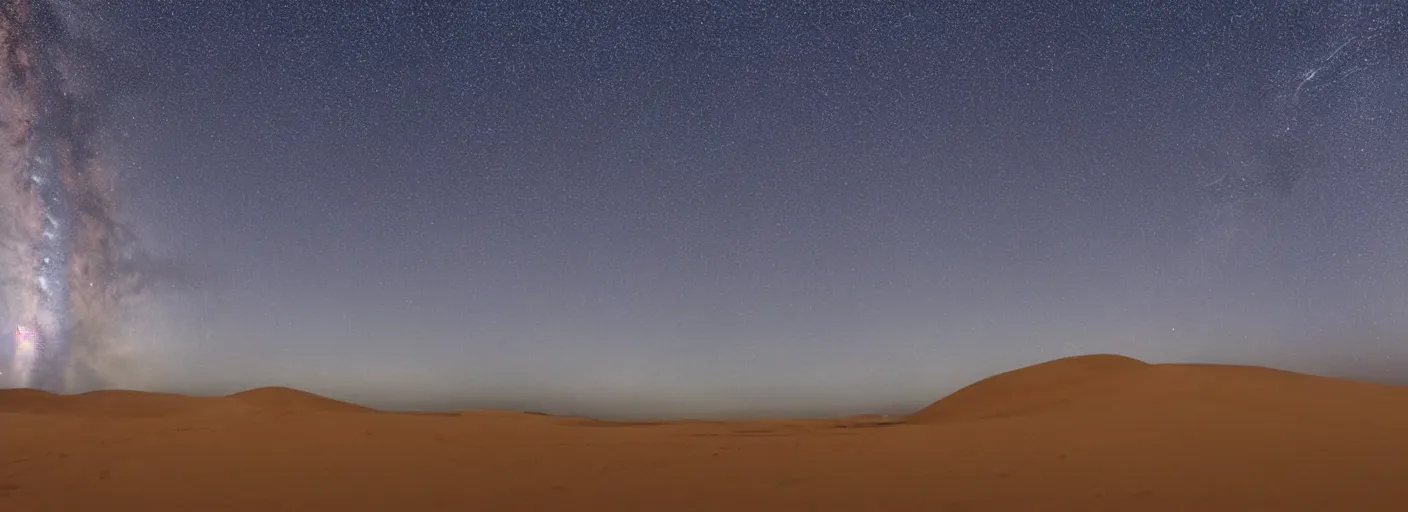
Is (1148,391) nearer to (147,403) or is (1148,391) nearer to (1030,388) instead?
(1030,388)

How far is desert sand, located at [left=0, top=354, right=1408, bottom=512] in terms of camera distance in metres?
6.16

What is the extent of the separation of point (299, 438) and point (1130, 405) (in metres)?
14.5

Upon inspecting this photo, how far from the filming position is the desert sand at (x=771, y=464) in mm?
6160

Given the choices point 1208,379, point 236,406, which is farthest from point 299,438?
point 1208,379

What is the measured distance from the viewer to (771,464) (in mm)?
8047

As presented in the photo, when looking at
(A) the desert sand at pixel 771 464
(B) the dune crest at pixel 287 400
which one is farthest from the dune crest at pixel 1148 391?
(B) the dune crest at pixel 287 400

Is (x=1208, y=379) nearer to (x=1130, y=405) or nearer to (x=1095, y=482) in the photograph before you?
(x=1130, y=405)

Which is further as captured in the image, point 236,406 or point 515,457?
point 236,406

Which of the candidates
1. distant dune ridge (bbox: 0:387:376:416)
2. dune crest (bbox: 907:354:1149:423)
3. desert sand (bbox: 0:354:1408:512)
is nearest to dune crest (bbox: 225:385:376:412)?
distant dune ridge (bbox: 0:387:376:416)

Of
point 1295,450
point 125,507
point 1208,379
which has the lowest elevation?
point 125,507

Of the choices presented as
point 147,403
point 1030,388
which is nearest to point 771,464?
point 1030,388

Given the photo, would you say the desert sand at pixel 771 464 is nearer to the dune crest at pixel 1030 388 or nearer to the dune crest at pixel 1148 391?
the dune crest at pixel 1148 391

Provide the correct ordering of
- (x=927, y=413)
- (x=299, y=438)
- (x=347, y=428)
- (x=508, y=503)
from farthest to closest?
(x=927, y=413) → (x=347, y=428) → (x=299, y=438) → (x=508, y=503)

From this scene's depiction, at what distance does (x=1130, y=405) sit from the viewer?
42.6 ft
